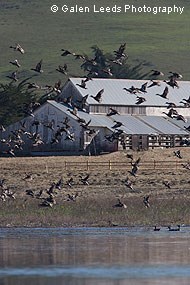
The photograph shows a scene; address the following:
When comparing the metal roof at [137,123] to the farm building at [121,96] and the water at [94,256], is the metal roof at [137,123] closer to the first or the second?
the farm building at [121,96]

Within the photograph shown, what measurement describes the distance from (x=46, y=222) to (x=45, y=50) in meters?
142

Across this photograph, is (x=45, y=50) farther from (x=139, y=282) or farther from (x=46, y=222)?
(x=139, y=282)

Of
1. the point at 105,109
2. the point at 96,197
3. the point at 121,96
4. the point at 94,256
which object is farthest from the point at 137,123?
the point at 94,256

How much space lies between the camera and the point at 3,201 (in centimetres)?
6091

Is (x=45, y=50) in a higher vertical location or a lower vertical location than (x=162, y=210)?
higher

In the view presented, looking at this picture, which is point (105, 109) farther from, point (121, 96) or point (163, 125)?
point (163, 125)

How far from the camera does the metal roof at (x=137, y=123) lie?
316 ft

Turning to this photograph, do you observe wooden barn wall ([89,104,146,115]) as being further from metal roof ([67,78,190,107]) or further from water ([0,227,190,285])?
water ([0,227,190,285])

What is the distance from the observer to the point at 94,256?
47.1 metres

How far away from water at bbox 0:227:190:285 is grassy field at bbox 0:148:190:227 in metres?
1.23

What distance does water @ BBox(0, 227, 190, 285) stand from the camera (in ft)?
135

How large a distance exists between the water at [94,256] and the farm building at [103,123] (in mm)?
36710

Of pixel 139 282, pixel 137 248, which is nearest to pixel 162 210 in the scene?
pixel 137 248

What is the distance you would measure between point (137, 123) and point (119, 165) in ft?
72.5
